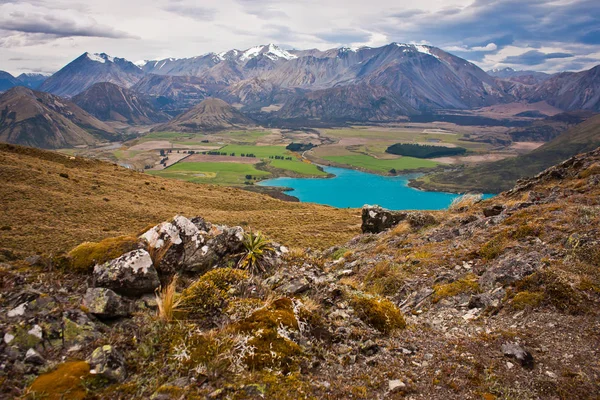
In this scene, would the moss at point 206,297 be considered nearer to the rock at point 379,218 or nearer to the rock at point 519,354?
the rock at point 519,354

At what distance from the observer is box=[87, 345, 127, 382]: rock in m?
5.58

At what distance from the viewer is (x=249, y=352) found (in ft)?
20.3

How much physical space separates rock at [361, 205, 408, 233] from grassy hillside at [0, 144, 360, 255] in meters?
4.75

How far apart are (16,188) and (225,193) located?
3032 centimetres

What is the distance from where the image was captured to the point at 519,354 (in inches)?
250

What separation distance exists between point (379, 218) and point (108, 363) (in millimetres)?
21138

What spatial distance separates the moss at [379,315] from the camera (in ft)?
26.5

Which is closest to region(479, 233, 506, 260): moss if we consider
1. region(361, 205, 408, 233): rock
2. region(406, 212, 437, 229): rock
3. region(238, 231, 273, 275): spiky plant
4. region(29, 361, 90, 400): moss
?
region(406, 212, 437, 229): rock

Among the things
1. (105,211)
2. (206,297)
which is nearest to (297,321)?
(206,297)

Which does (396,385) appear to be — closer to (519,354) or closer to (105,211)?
(519,354)

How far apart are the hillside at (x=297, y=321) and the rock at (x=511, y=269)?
0.06 metres

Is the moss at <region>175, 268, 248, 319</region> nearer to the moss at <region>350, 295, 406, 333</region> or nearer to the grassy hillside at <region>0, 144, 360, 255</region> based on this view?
the moss at <region>350, 295, 406, 333</region>

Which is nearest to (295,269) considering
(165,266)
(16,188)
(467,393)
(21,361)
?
(165,266)

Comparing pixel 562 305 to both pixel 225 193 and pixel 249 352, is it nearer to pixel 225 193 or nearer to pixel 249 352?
pixel 249 352
